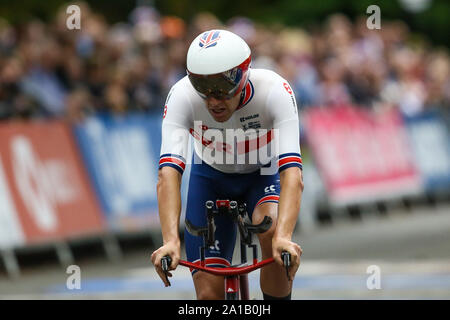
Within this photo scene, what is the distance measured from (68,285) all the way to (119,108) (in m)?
3.44

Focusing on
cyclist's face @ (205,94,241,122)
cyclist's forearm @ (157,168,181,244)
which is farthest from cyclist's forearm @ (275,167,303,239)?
cyclist's forearm @ (157,168,181,244)

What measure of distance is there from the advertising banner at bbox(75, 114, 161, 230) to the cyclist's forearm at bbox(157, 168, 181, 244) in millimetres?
6988

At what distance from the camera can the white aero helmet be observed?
4.99 meters

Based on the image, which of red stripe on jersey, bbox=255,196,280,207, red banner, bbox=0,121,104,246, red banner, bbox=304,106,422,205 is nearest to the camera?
red stripe on jersey, bbox=255,196,280,207

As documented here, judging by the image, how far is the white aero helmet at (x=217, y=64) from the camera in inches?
197

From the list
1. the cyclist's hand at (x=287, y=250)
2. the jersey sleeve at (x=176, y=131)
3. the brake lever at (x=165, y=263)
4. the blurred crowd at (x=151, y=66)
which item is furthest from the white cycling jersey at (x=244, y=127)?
the blurred crowd at (x=151, y=66)

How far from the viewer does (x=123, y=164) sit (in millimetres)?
12648

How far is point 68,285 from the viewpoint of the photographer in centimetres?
1017

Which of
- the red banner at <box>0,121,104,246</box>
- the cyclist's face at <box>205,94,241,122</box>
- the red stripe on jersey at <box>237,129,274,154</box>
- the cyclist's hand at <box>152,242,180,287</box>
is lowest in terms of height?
the cyclist's hand at <box>152,242,180,287</box>

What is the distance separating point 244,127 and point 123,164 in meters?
7.11

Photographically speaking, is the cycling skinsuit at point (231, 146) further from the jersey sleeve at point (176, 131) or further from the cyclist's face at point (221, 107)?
the cyclist's face at point (221, 107)

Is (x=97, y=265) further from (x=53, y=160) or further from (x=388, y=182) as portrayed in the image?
(x=388, y=182)

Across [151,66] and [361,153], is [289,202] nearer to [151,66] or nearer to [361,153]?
[151,66]

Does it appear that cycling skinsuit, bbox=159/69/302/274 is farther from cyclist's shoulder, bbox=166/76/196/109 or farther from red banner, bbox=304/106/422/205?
red banner, bbox=304/106/422/205
